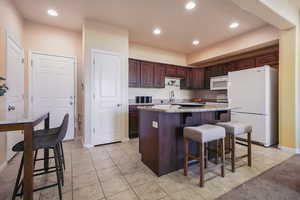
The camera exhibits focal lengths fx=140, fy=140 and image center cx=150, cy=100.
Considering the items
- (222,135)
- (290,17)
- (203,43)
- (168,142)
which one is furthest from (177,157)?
(203,43)

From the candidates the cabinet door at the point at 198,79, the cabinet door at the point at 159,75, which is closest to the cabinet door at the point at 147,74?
the cabinet door at the point at 159,75

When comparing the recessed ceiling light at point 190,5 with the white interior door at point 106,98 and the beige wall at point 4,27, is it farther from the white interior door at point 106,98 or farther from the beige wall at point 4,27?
the beige wall at point 4,27

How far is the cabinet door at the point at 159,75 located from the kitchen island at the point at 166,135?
7.69 ft

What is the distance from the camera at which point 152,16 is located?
2928mm

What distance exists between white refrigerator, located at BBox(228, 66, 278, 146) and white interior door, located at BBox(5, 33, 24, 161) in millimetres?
4211

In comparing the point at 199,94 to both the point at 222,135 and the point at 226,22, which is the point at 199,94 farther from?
the point at 222,135

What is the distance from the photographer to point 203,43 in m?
4.34

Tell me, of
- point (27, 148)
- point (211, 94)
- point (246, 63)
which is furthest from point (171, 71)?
point (27, 148)

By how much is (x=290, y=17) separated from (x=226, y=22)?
3.47ft

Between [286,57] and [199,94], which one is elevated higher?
[286,57]

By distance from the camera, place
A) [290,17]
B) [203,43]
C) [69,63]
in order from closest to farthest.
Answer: [290,17] < [69,63] < [203,43]

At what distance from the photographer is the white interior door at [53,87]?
3232 millimetres

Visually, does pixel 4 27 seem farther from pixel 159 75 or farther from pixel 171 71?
pixel 171 71

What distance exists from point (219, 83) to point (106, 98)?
3.69 meters
